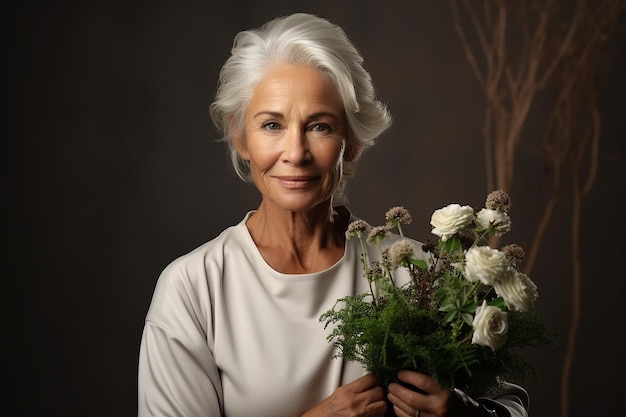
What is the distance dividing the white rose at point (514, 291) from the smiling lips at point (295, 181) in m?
0.64

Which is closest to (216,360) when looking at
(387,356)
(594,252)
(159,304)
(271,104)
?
(159,304)

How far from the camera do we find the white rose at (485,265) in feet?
5.90

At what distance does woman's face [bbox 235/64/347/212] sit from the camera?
7.45 feet

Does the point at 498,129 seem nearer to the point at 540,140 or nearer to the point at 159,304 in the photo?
the point at 540,140

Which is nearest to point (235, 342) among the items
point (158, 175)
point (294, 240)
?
point (294, 240)

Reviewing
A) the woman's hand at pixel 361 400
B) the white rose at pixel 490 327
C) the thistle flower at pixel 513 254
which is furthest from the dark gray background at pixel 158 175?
the white rose at pixel 490 327

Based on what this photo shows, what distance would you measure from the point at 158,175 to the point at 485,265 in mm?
2579

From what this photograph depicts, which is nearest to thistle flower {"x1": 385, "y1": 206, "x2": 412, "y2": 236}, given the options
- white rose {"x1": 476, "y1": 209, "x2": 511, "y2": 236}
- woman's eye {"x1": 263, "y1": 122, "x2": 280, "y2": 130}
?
white rose {"x1": 476, "y1": 209, "x2": 511, "y2": 236}

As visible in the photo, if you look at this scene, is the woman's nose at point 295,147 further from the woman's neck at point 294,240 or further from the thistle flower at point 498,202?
the thistle flower at point 498,202

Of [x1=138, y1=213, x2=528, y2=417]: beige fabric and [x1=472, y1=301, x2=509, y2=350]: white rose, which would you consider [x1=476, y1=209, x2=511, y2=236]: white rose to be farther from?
[x1=138, y1=213, x2=528, y2=417]: beige fabric

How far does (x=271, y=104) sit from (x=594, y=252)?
281cm

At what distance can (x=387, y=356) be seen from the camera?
1967 mm

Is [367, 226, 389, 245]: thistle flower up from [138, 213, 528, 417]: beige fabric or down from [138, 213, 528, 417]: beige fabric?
up

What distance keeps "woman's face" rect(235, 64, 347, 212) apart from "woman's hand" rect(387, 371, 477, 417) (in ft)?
1.88
